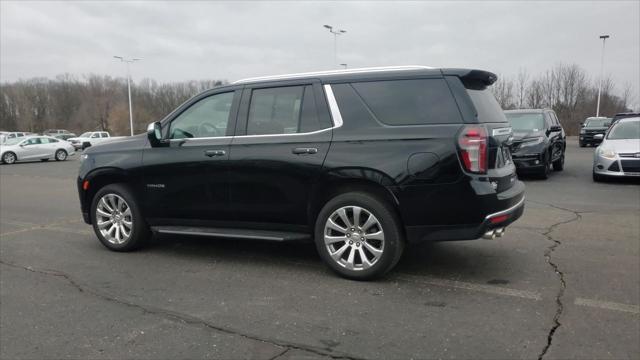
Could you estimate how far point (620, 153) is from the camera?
10773 millimetres

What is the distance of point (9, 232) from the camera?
716 cm

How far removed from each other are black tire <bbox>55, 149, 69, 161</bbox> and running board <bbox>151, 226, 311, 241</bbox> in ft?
77.3

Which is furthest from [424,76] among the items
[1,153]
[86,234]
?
[1,153]

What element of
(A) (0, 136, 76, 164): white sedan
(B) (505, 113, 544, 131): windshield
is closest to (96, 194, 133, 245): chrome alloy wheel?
(B) (505, 113, 544, 131): windshield

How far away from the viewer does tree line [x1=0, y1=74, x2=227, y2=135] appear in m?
85.3

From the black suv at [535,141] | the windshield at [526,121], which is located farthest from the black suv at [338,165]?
the windshield at [526,121]

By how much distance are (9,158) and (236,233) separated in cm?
2426

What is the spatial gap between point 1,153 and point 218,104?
23696 mm

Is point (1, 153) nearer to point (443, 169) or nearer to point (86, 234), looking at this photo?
point (86, 234)

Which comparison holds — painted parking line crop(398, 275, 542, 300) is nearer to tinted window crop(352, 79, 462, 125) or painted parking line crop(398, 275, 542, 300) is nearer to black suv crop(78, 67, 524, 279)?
black suv crop(78, 67, 524, 279)

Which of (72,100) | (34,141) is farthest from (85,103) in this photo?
(34,141)

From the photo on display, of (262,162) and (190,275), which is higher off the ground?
(262,162)

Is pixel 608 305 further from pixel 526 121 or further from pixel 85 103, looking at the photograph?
pixel 85 103

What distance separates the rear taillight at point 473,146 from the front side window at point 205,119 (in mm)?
2437
